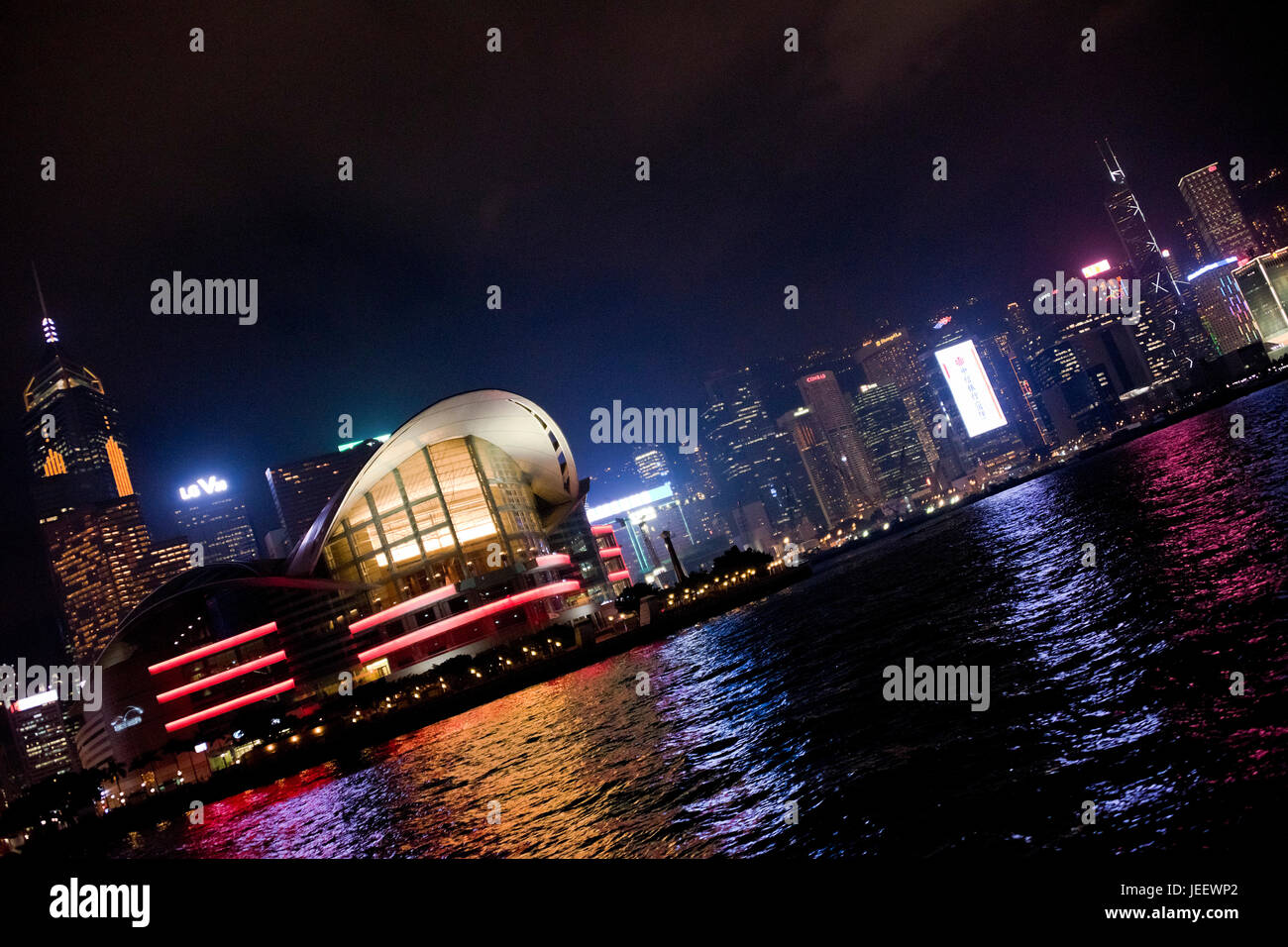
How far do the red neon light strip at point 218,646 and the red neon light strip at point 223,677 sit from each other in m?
2.27

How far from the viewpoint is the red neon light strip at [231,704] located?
6938 cm

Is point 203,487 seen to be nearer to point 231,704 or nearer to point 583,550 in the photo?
point 231,704

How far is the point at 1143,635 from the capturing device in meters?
13.6

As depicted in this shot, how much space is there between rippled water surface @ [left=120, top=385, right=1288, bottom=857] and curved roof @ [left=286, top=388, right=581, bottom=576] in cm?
4101

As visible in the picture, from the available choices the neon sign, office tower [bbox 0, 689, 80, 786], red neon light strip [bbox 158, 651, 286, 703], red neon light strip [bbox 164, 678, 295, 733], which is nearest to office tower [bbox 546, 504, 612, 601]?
red neon light strip [bbox 158, 651, 286, 703]

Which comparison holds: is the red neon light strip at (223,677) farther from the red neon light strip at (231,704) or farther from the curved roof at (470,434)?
the curved roof at (470,434)

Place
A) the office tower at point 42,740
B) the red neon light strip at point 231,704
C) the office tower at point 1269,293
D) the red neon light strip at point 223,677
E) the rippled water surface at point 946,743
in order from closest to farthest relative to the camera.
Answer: the rippled water surface at point 946,743
the red neon light strip at point 231,704
the red neon light strip at point 223,677
the office tower at point 1269,293
the office tower at point 42,740

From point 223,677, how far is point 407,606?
2163 cm

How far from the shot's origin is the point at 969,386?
132 m

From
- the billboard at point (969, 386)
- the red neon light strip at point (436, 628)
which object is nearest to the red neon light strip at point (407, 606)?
the red neon light strip at point (436, 628)

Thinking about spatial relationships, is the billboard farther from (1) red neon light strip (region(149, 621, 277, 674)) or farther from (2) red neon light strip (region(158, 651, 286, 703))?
(2) red neon light strip (region(158, 651, 286, 703))
